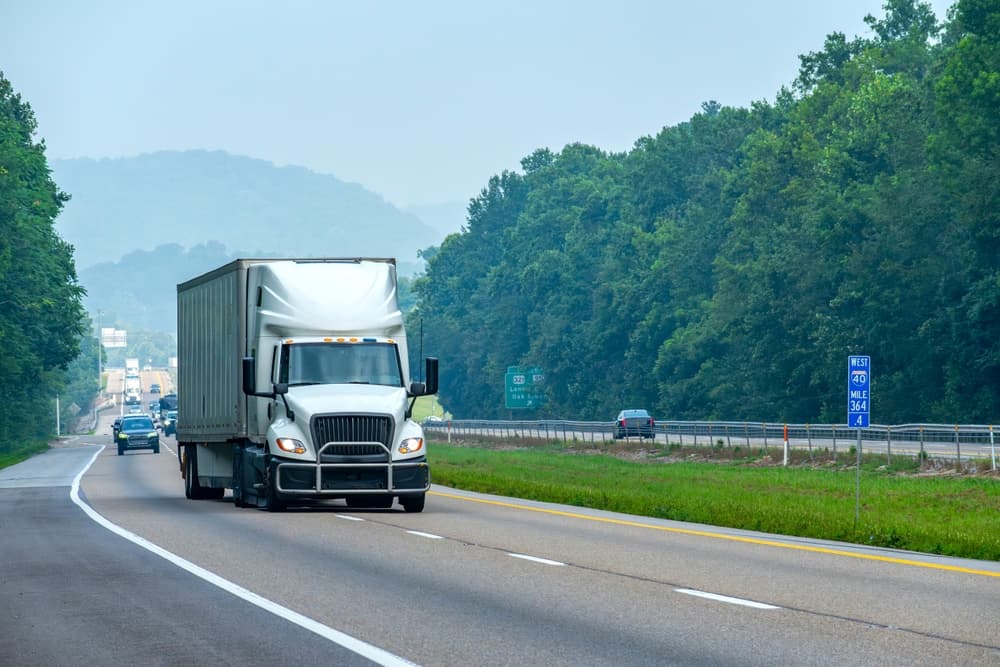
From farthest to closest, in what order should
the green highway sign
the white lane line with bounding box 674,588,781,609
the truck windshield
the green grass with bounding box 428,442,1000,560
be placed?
the green highway sign
the truck windshield
the green grass with bounding box 428,442,1000,560
the white lane line with bounding box 674,588,781,609

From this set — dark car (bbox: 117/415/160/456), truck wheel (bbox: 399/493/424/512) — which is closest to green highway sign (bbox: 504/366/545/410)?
dark car (bbox: 117/415/160/456)

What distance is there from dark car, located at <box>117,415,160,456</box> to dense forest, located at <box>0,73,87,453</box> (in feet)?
26.3

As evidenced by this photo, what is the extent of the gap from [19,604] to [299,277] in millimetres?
13497

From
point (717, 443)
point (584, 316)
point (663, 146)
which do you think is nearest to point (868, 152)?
point (717, 443)

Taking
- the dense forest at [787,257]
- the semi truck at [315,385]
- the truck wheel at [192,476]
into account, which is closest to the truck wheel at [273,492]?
the semi truck at [315,385]

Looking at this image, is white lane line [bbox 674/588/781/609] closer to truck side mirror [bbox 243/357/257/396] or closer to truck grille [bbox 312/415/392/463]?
truck grille [bbox 312/415/392/463]

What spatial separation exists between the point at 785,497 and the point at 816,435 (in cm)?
2827

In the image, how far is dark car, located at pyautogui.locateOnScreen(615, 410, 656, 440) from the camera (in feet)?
245

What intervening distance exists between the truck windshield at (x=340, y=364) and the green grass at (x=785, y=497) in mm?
4555

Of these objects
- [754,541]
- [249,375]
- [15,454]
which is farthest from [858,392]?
[15,454]

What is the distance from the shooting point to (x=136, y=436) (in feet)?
257

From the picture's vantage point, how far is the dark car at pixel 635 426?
7475 cm

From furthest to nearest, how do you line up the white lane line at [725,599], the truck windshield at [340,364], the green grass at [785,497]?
the truck windshield at [340,364] → the green grass at [785,497] → the white lane line at [725,599]

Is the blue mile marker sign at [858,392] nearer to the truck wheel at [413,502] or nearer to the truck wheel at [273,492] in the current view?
the truck wheel at [413,502]
